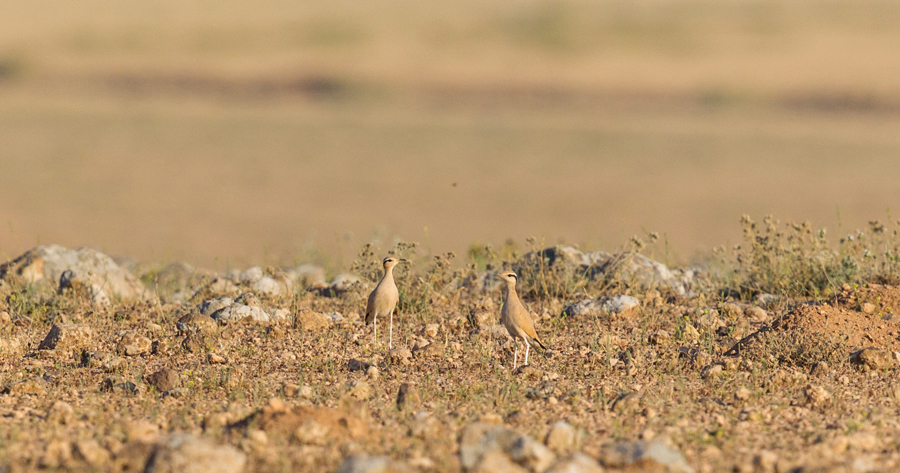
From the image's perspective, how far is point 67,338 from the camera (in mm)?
5184

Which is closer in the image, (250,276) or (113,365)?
(113,365)

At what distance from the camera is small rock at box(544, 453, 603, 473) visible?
10.6ft

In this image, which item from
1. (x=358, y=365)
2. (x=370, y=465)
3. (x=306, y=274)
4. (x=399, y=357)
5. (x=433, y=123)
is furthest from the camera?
(x=433, y=123)

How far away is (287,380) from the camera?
4.68m

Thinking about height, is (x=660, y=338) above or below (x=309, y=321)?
below

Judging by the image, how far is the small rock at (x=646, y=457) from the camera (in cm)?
334

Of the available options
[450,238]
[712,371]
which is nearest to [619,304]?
[712,371]

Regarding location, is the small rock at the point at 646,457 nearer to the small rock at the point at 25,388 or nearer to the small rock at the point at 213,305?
the small rock at the point at 25,388

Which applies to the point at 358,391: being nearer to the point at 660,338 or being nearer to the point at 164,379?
the point at 164,379

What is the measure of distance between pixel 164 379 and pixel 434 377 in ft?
4.35

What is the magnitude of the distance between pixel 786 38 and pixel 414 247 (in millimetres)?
45394

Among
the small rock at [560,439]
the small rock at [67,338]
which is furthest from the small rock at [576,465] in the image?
the small rock at [67,338]

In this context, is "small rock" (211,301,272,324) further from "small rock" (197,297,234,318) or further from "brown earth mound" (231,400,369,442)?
"brown earth mound" (231,400,369,442)

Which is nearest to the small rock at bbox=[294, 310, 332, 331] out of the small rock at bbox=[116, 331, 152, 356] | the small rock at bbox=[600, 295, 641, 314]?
the small rock at bbox=[116, 331, 152, 356]
